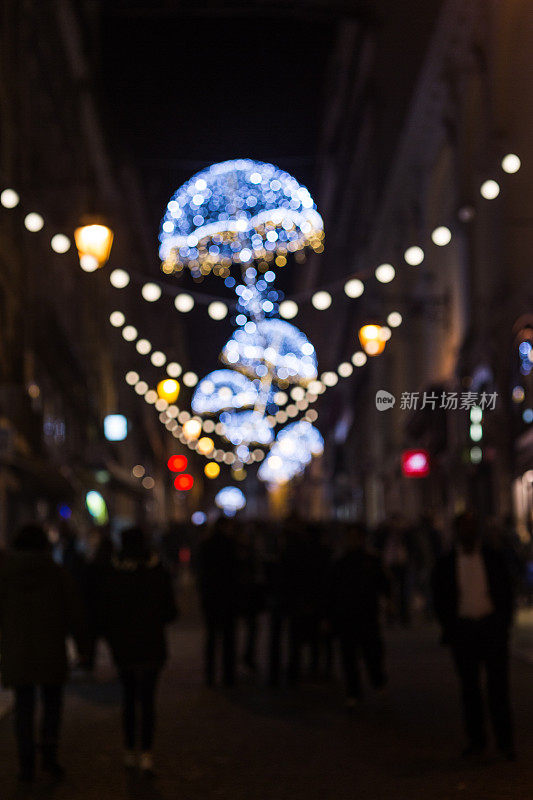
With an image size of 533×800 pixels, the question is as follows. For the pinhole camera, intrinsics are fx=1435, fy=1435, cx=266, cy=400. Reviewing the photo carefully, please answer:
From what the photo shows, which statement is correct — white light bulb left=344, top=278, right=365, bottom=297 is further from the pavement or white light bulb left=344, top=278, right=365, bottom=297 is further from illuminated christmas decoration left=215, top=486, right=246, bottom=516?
illuminated christmas decoration left=215, top=486, right=246, bottom=516

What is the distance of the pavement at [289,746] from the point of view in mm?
8734

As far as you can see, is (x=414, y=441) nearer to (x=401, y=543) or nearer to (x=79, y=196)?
(x=79, y=196)

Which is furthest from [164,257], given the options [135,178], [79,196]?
[135,178]

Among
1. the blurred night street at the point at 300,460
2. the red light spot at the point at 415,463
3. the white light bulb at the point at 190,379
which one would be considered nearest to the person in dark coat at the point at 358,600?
the blurred night street at the point at 300,460

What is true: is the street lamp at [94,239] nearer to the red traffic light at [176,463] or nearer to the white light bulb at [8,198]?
the white light bulb at [8,198]

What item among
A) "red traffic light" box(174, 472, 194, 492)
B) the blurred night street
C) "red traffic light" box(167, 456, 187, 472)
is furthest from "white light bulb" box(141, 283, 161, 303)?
"red traffic light" box(174, 472, 194, 492)

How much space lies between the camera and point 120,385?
66438mm

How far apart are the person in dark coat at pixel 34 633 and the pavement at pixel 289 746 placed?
31 cm

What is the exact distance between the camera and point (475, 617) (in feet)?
32.7

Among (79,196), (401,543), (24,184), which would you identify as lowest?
(401,543)

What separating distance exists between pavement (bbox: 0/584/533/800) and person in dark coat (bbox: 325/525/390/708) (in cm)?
50

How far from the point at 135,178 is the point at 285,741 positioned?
2503 inches

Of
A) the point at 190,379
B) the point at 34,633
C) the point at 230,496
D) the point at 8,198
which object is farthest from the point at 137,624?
the point at 230,496

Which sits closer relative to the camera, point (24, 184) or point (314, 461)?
point (24, 184)
